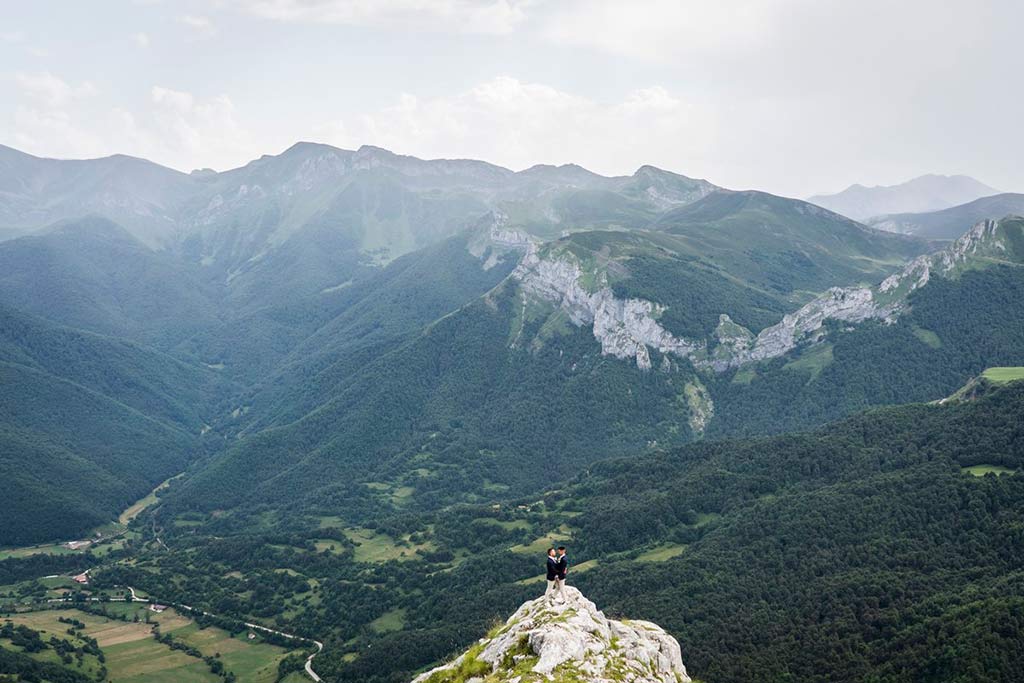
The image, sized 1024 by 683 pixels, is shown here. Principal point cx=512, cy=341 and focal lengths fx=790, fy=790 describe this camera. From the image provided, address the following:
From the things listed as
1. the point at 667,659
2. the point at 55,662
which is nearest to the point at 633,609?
the point at 667,659

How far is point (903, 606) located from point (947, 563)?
19.6m

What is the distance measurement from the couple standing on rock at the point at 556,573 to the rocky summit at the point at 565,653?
76 centimetres

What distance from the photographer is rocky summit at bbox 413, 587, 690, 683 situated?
63500 mm

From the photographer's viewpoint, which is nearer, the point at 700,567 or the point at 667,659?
the point at 667,659

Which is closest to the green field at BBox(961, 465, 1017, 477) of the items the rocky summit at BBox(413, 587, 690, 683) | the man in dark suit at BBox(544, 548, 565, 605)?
the rocky summit at BBox(413, 587, 690, 683)

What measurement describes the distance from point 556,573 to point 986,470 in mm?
149615

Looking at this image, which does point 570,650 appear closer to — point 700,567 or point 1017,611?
point 1017,611

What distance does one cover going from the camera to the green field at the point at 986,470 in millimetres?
177125

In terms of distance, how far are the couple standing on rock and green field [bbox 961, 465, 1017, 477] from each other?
464ft

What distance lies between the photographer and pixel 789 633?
483 ft

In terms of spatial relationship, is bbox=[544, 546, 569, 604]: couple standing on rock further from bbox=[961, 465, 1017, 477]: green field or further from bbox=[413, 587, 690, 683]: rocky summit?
→ bbox=[961, 465, 1017, 477]: green field

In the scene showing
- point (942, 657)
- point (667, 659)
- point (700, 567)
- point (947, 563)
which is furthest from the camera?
point (700, 567)

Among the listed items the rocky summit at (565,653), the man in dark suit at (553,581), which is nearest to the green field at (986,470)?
the rocky summit at (565,653)

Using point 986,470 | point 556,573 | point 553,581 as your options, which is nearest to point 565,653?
point 556,573
